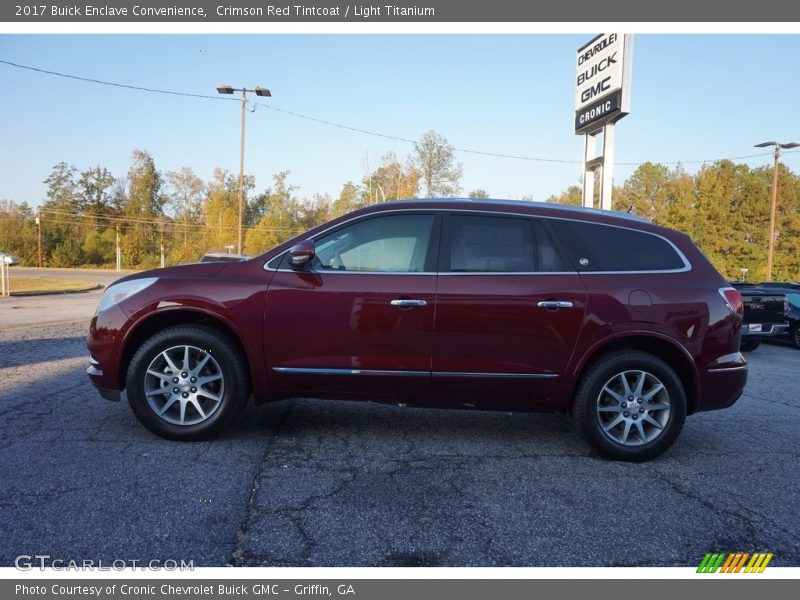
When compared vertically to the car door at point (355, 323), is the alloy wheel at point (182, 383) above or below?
below

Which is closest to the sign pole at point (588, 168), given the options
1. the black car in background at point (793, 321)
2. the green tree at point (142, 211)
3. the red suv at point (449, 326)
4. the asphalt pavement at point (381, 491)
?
the black car in background at point (793, 321)

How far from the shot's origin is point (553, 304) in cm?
392

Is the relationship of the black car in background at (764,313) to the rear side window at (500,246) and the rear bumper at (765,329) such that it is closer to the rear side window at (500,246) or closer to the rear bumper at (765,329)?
the rear bumper at (765,329)

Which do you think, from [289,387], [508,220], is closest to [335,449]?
[289,387]

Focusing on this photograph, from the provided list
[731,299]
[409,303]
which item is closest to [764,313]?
[731,299]

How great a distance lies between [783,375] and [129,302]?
8.76 meters

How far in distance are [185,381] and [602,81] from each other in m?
11.9

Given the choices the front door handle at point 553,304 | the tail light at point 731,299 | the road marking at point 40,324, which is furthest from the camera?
the road marking at point 40,324

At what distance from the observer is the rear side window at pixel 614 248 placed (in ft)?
13.3

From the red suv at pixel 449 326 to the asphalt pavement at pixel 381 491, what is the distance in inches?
15.1

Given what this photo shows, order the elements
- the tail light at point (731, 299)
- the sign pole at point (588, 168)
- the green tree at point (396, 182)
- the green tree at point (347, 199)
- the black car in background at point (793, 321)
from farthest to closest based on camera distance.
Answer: the green tree at point (347, 199) < the green tree at point (396, 182) < the sign pole at point (588, 168) < the black car in background at point (793, 321) < the tail light at point (731, 299)

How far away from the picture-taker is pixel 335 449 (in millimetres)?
4035

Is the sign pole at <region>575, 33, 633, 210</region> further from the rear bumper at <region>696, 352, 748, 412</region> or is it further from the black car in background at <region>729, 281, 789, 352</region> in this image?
the rear bumper at <region>696, 352, 748, 412</region>

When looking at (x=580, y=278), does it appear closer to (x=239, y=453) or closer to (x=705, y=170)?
(x=239, y=453)
